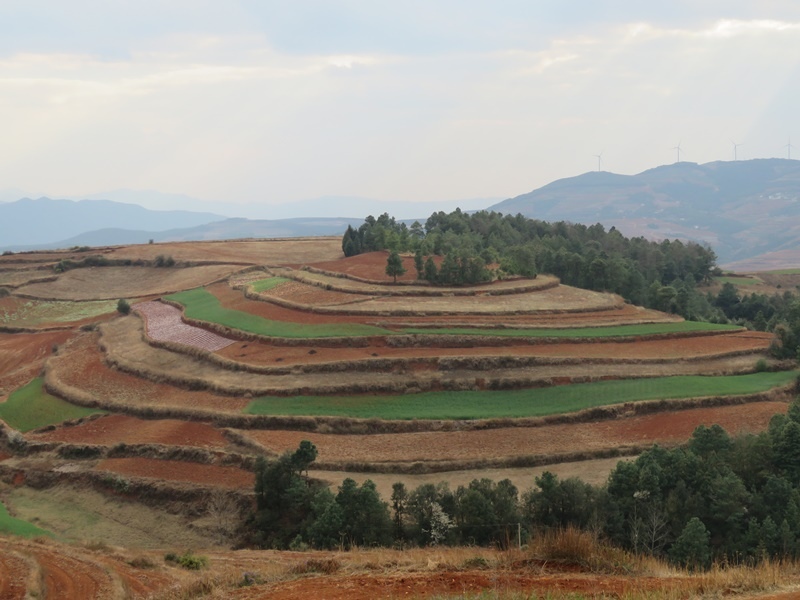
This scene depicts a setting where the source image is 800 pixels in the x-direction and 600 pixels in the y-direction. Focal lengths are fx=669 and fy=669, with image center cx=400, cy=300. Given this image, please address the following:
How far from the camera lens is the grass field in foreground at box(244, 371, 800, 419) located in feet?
124

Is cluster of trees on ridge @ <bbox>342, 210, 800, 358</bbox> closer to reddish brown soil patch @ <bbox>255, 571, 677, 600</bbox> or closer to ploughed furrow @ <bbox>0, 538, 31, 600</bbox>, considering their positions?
reddish brown soil patch @ <bbox>255, 571, 677, 600</bbox>

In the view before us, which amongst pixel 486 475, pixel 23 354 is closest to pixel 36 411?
pixel 23 354

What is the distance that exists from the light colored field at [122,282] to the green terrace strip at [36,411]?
30281mm

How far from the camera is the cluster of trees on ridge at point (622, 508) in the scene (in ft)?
78.2

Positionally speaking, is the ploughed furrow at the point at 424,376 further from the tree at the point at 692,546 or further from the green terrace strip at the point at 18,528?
the tree at the point at 692,546

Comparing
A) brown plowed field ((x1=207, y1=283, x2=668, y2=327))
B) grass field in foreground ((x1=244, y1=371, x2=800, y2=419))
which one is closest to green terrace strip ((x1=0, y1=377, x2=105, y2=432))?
grass field in foreground ((x1=244, y1=371, x2=800, y2=419))

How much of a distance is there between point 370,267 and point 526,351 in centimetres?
2956

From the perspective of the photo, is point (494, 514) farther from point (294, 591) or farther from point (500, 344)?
point (500, 344)

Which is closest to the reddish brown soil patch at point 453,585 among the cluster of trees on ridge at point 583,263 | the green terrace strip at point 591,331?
the green terrace strip at point 591,331

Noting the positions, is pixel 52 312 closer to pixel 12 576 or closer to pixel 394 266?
pixel 394 266

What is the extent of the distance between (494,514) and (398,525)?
3667 millimetres

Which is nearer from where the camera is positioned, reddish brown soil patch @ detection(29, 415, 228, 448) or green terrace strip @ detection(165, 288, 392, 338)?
reddish brown soil patch @ detection(29, 415, 228, 448)

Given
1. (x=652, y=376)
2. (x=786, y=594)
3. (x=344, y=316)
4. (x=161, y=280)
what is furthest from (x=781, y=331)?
(x=161, y=280)

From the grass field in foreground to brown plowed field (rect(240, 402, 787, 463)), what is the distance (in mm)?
1703
